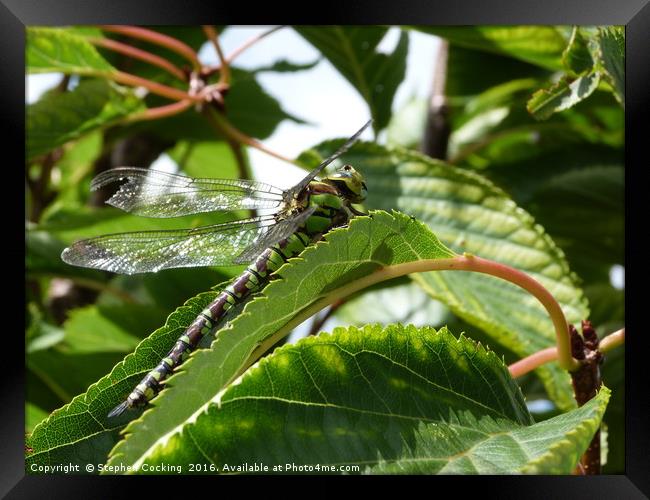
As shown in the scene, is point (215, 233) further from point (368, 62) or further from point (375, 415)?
point (368, 62)

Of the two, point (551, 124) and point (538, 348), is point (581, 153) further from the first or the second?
point (538, 348)

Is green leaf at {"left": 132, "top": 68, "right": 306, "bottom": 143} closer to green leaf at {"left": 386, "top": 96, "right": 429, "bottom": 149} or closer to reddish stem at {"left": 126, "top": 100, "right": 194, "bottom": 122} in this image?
reddish stem at {"left": 126, "top": 100, "right": 194, "bottom": 122}

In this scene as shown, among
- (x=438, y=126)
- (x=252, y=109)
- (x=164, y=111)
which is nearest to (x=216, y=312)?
(x=164, y=111)

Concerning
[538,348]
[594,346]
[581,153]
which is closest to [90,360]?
[538,348]

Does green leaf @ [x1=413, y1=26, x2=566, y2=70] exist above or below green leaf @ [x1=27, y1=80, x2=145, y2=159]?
below

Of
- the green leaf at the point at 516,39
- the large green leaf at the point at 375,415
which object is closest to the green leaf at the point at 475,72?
the green leaf at the point at 516,39

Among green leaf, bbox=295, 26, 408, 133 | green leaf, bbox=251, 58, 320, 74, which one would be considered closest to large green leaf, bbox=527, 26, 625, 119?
green leaf, bbox=295, 26, 408, 133
